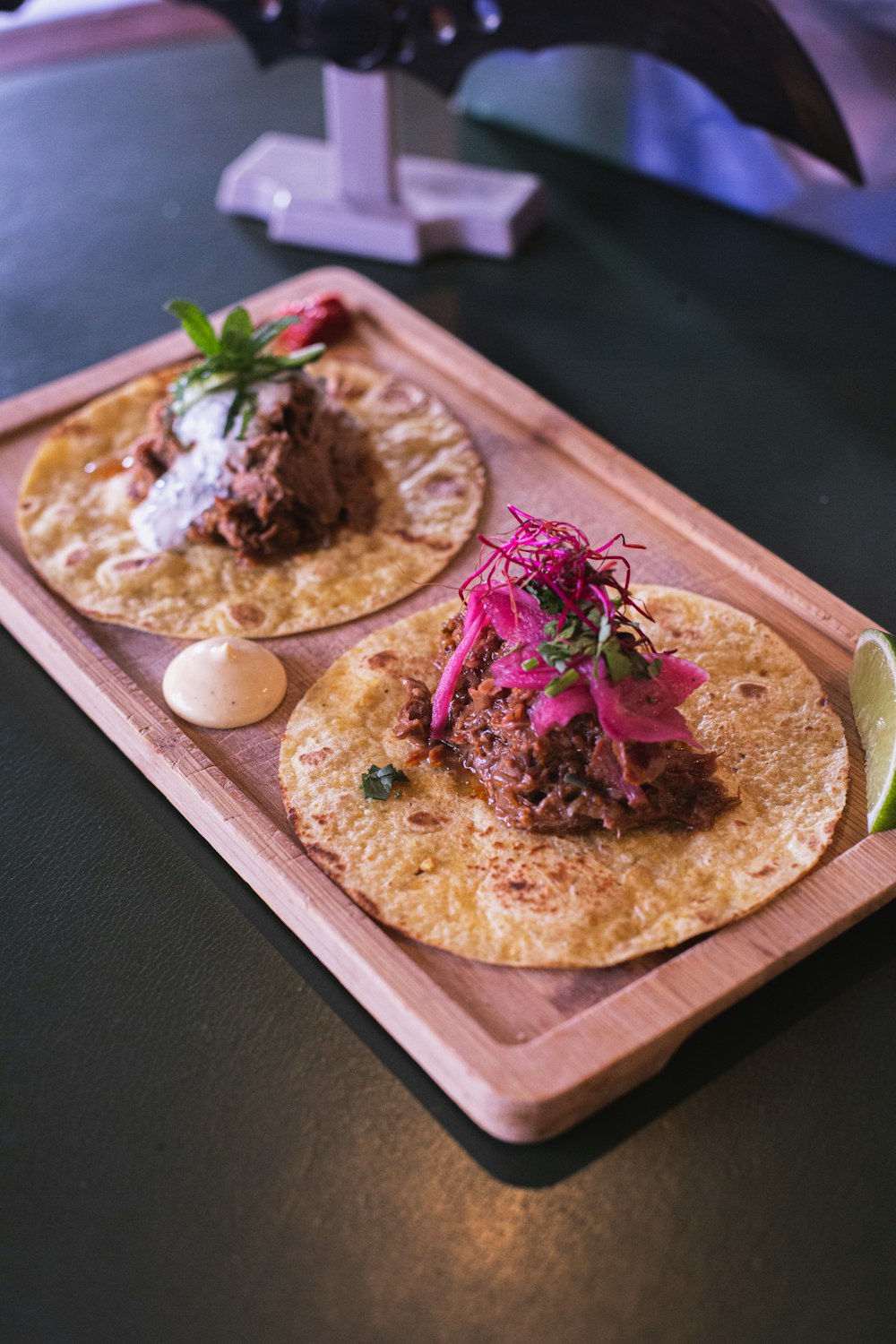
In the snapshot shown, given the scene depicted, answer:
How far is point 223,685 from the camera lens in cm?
305

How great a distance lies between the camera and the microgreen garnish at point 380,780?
112 inches

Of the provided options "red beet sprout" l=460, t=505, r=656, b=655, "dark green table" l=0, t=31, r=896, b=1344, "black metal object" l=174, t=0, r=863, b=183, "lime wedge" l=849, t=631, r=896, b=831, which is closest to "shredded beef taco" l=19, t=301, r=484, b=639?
"dark green table" l=0, t=31, r=896, b=1344

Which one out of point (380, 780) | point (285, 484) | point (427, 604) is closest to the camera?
point (380, 780)

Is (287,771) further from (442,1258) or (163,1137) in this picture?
(442,1258)

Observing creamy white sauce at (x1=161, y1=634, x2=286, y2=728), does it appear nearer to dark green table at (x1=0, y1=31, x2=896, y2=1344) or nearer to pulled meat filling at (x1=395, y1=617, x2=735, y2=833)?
dark green table at (x1=0, y1=31, x2=896, y2=1344)

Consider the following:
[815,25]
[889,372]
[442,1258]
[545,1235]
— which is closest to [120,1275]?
[442,1258]

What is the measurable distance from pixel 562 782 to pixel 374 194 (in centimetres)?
286

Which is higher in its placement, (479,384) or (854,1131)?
(479,384)

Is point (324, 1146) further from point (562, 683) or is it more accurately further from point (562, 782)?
point (562, 683)

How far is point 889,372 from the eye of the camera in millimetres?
4332

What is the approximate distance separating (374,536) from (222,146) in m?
2.86

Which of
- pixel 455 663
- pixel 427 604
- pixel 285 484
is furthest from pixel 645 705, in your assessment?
pixel 285 484

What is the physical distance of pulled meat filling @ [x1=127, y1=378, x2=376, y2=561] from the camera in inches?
137

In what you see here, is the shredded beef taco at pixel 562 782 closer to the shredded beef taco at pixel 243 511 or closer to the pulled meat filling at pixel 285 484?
the shredded beef taco at pixel 243 511
